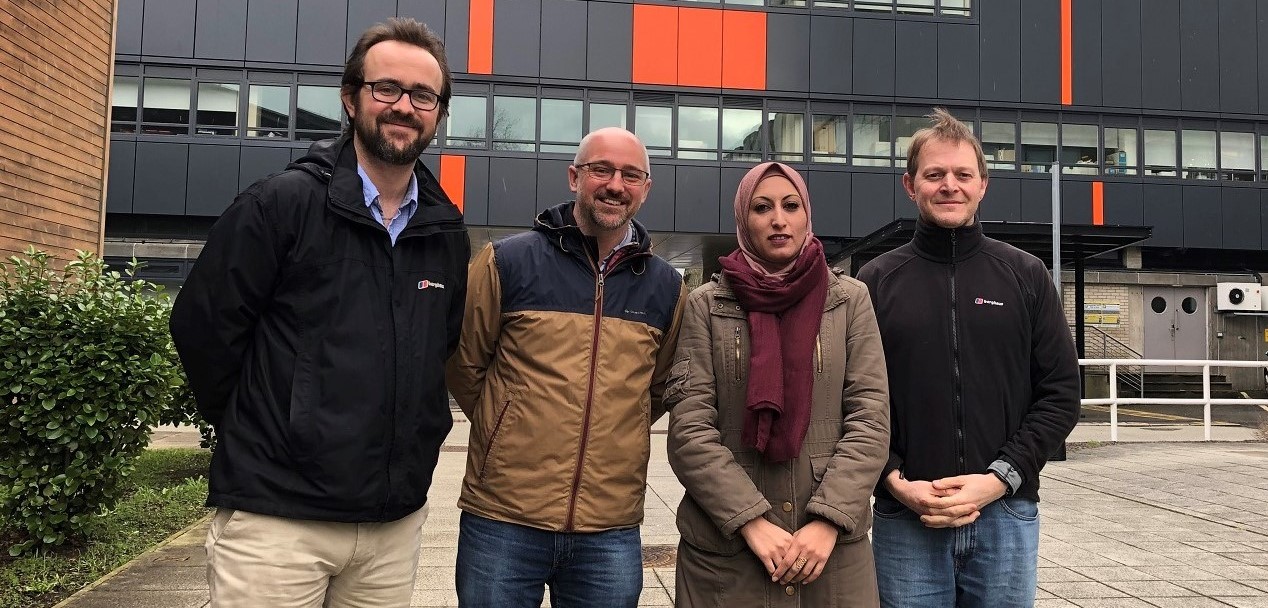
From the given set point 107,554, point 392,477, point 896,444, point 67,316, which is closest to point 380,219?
point 392,477

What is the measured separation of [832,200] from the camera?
19766 millimetres

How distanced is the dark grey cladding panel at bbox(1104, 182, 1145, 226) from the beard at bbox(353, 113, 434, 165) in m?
22.1

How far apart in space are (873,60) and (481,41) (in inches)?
359

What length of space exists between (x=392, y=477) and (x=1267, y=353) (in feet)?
91.6

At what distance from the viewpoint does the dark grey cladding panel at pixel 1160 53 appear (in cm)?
2112

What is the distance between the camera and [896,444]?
272 centimetres

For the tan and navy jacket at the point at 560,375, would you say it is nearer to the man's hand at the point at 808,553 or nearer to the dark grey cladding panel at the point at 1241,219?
the man's hand at the point at 808,553

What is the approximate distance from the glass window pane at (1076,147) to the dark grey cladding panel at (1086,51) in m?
0.63

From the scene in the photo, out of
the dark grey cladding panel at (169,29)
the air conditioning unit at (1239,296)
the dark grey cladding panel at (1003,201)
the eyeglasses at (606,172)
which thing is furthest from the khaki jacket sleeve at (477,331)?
the air conditioning unit at (1239,296)

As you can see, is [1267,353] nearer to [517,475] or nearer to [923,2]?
[923,2]

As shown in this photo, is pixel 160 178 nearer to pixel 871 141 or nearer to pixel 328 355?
pixel 871 141

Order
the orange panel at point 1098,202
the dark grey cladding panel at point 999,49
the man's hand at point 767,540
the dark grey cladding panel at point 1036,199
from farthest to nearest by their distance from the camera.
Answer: the orange panel at point 1098,202 → the dark grey cladding panel at point 1036,199 → the dark grey cladding panel at point 999,49 → the man's hand at point 767,540

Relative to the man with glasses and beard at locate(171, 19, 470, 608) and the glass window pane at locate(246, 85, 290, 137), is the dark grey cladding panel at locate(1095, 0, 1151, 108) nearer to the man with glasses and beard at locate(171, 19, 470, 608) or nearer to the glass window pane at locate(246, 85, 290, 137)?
the glass window pane at locate(246, 85, 290, 137)

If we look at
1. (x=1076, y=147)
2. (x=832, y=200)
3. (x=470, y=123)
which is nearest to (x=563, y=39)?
(x=470, y=123)
